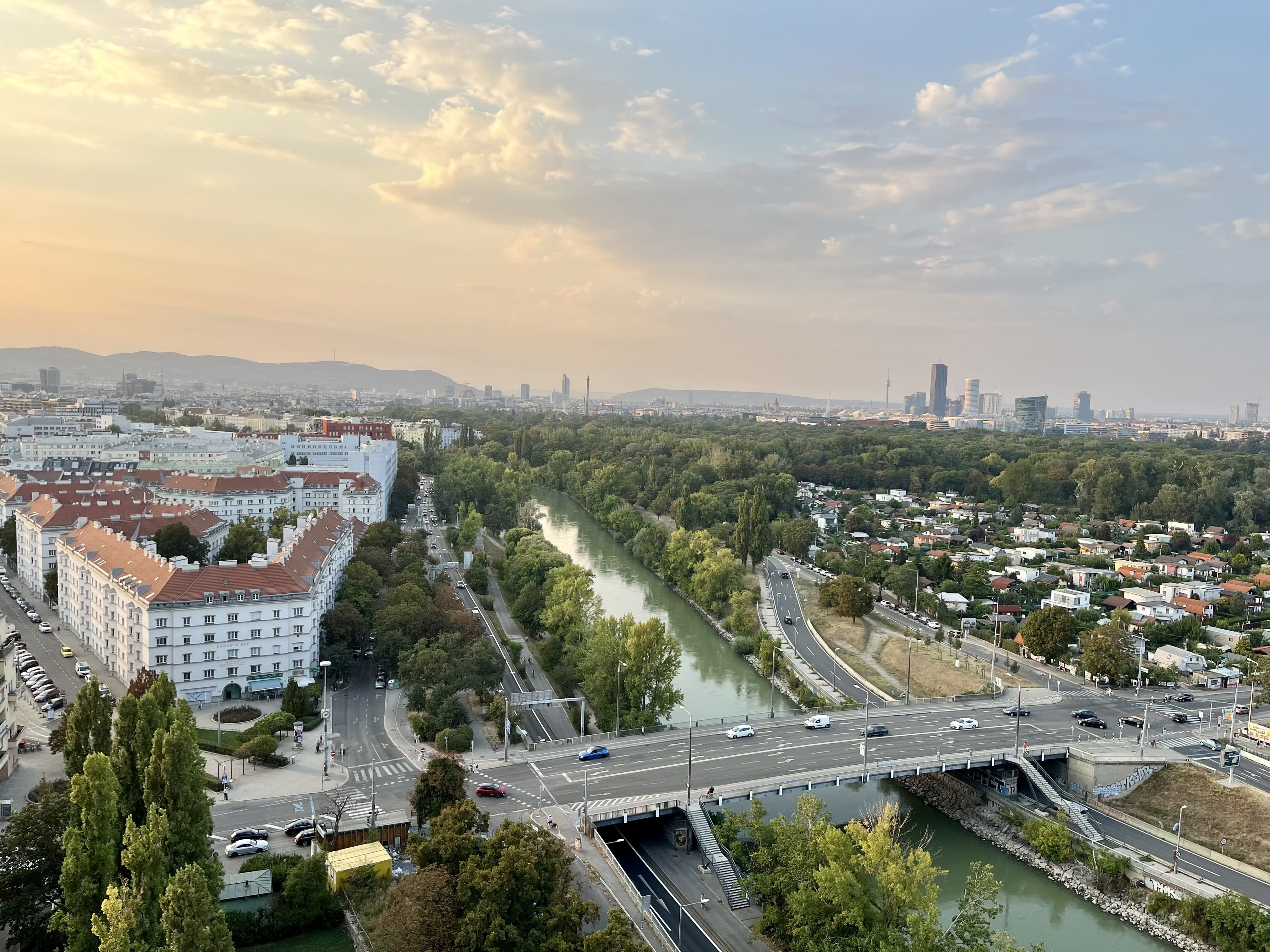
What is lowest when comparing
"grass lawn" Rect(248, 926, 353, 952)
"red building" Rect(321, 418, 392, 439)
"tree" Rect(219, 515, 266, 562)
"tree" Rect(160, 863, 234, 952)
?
"grass lawn" Rect(248, 926, 353, 952)

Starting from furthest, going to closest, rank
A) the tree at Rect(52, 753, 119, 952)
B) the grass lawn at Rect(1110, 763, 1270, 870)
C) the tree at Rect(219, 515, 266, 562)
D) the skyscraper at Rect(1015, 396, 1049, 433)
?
the skyscraper at Rect(1015, 396, 1049, 433) < the tree at Rect(219, 515, 266, 562) < the grass lawn at Rect(1110, 763, 1270, 870) < the tree at Rect(52, 753, 119, 952)

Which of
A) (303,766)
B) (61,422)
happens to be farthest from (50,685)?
(61,422)

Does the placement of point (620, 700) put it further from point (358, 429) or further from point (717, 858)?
point (358, 429)

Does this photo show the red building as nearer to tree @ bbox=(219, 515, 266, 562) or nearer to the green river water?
the green river water

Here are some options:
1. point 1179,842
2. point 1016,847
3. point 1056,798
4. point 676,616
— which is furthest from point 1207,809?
point 676,616

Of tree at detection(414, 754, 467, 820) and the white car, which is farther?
tree at detection(414, 754, 467, 820)

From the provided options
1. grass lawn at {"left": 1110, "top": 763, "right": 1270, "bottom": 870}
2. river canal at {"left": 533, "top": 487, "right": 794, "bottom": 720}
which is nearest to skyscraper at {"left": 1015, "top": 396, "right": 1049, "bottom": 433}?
river canal at {"left": 533, "top": 487, "right": 794, "bottom": 720}

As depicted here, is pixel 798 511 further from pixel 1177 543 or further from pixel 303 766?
pixel 303 766
